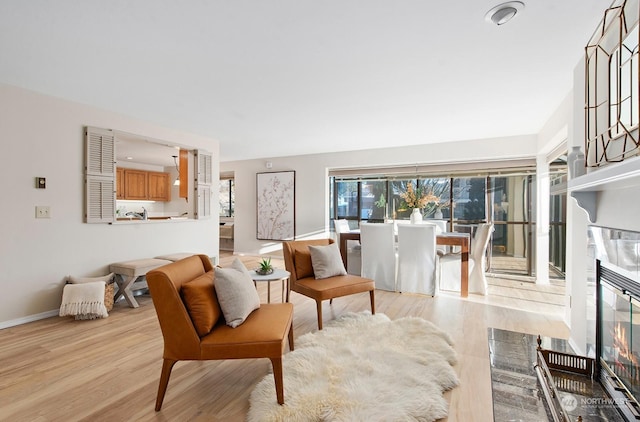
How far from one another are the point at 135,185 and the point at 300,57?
7.01m

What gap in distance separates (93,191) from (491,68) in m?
4.45

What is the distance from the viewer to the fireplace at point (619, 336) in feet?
4.89

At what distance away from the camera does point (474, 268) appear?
14.6 ft

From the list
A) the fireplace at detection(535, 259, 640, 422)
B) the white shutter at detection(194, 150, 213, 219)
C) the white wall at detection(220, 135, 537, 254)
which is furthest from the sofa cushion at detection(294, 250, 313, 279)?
the white wall at detection(220, 135, 537, 254)

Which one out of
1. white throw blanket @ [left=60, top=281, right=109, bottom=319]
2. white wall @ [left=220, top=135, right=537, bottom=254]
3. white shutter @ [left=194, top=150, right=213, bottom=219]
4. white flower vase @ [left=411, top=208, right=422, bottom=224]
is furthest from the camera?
white wall @ [left=220, top=135, right=537, bottom=254]

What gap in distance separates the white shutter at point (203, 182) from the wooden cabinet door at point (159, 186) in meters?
3.92

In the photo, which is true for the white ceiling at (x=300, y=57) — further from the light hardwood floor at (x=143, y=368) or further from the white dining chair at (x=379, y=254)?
the light hardwood floor at (x=143, y=368)

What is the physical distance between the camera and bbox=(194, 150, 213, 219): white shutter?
503 cm

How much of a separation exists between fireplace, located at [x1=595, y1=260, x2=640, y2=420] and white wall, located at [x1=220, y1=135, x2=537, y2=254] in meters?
3.74

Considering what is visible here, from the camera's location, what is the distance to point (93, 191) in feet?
12.3

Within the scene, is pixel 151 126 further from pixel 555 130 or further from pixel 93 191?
pixel 555 130

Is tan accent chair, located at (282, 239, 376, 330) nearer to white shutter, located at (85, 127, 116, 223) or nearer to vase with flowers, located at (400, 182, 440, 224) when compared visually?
vase with flowers, located at (400, 182, 440, 224)

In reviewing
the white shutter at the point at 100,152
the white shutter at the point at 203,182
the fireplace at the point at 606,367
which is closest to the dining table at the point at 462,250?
the fireplace at the point at 606,367

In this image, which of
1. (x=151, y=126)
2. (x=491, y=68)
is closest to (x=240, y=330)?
(x=491, y=68)
